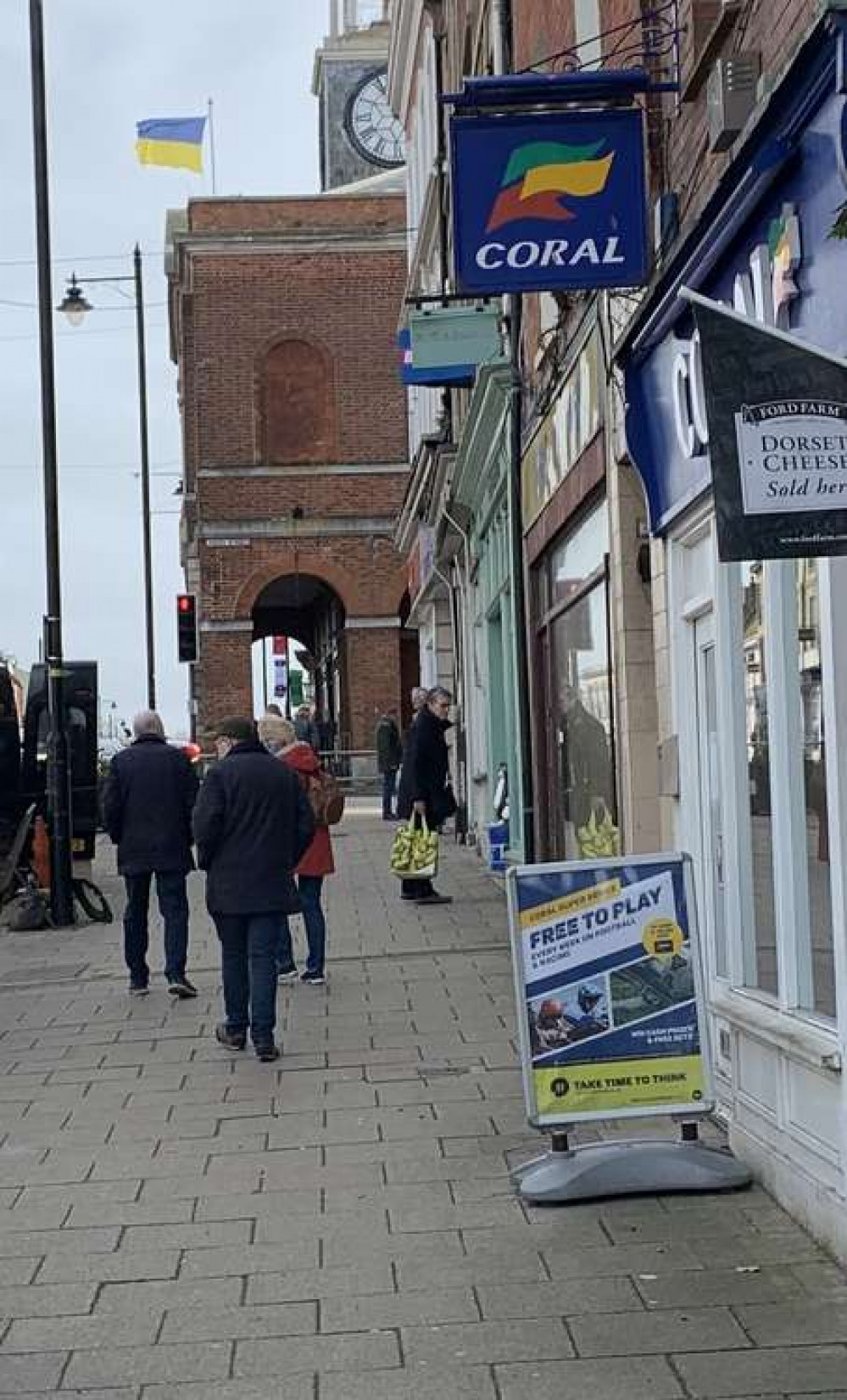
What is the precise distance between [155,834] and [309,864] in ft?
3.17

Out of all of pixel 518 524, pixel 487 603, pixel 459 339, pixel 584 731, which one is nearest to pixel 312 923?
pixel 584 731

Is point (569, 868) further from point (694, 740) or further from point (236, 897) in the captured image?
point (236, 897)

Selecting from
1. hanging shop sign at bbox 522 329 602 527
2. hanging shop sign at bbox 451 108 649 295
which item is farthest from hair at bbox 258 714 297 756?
hanging shop sign at bbox 451 108 649 295

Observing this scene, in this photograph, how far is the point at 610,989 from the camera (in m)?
6.51

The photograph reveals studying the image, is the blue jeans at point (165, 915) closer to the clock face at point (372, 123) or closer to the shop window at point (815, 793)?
the shop window at point (815, 793)

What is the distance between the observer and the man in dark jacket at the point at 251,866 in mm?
9141

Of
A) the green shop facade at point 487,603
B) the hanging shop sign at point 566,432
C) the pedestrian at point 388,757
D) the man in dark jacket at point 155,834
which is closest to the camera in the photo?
the hanging shop sign at point 566,432

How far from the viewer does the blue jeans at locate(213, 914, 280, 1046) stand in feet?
29.9

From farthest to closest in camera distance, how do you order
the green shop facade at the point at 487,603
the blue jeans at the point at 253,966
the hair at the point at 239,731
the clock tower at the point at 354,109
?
the clock tower at the point at 354,109 → the green shop facade at the point at 487,603 → the hair at the point at 239,731 → the blue jeans at the point at 253,966

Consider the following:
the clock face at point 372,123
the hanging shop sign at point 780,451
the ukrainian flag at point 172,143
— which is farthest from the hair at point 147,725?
the clock face at point 372,123

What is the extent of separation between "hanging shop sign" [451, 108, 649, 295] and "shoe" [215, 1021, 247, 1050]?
4022 mm

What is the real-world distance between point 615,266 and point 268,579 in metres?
28.3

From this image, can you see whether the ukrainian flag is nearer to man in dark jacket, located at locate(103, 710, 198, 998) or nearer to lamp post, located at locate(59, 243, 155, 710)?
lamp post, located at locate(59, 243, 155, 710)

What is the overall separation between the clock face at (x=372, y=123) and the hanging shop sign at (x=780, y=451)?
174ft
